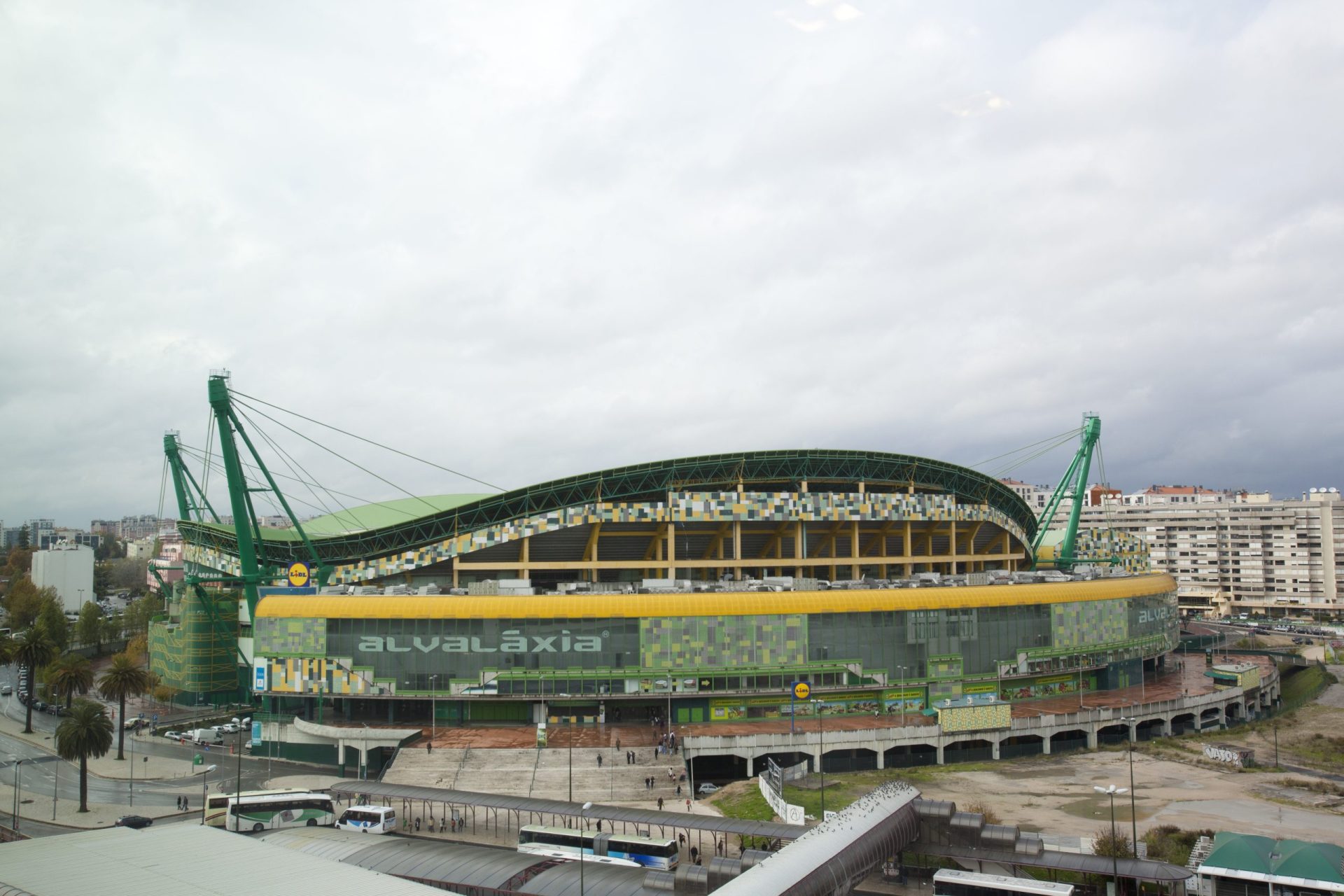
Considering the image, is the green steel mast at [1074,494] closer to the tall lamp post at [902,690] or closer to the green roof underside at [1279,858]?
the tall lamp post at [902,690]

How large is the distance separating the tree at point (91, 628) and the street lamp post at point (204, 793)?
7212 cm

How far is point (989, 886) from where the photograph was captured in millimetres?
34969

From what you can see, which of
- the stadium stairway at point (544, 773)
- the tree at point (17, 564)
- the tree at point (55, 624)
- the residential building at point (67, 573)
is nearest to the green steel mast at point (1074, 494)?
the stadium stairway at point (544, 773)

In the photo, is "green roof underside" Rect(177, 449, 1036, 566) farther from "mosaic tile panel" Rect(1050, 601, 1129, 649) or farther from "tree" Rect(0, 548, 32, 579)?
"tree" Rect(0, 548, 32, 579)

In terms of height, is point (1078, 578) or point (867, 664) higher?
point (1078, 578)

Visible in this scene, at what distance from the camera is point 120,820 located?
5053 cm

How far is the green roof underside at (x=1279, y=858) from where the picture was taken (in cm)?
3522

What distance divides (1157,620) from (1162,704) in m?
15.8

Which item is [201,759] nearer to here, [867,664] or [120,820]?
[120,820]

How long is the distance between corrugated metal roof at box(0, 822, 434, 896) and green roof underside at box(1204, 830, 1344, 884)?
103ft

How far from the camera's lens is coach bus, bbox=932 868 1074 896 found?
3431 cm

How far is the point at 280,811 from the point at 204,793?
13724mm

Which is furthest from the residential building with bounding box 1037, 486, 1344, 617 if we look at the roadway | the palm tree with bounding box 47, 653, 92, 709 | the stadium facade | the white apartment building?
the palm tree with bounding box 47, 653, 92, 709

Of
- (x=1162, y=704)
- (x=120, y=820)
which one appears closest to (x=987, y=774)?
(x=1162, y=704)
